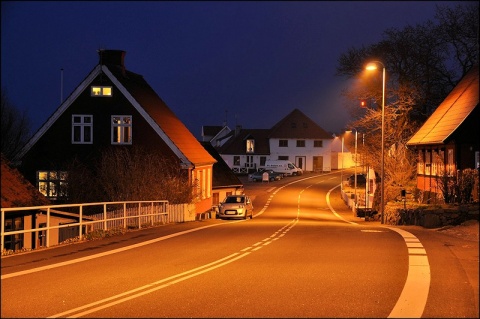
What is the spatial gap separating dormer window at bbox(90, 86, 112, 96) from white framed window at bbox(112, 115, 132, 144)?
1.66m

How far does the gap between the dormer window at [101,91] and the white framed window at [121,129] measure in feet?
5.44

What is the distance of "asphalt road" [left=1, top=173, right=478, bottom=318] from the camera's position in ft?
29.1

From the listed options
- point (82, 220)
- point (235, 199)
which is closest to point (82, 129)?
point (235, 199)

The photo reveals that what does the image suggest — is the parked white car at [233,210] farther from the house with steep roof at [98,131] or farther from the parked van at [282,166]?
the parked van at [282,166]

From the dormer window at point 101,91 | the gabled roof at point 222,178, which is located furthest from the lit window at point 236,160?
the dormer window at point 101,91

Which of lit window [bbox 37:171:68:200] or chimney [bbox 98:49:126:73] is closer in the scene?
lit window [bbox 37:171:68:200]

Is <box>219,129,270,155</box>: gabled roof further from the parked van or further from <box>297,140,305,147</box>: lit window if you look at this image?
the parked van

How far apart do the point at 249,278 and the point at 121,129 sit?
33.5 metres

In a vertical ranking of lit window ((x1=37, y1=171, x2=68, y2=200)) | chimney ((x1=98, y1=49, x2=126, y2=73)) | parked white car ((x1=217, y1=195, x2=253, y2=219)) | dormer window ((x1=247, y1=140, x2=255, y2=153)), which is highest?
chimney ((x1=98, y1=49, x2=126, y2=73))

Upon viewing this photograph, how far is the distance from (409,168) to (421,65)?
13.7m

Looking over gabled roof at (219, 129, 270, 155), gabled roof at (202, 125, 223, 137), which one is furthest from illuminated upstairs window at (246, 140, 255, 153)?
gabled roof at (202, 125, 223, 137)

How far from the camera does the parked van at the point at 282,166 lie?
107m

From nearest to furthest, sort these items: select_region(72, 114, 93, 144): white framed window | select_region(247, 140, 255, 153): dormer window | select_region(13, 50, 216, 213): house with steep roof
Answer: select_region(13, 50, 216, 213): house with steep roof < select_region(72, 114, 93, 144): white framed window < select_region(247, 140, 255, 153): dormer window

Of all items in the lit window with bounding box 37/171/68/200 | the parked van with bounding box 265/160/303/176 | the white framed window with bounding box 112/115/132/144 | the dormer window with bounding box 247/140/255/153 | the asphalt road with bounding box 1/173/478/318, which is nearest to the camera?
the asphalt road with bounding box 1/173/478/318
